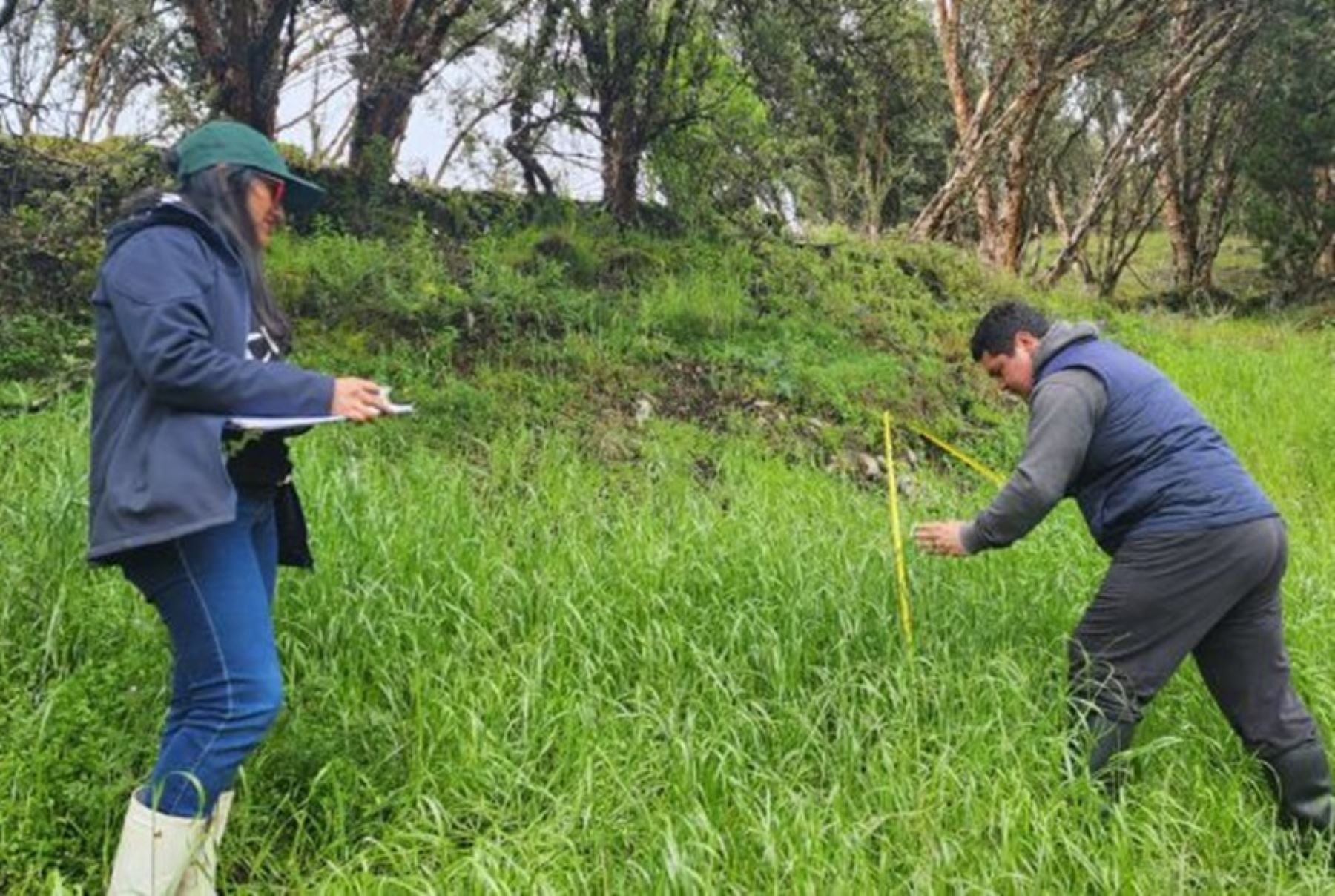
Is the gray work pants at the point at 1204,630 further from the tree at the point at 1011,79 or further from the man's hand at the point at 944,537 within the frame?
the tree at the point at 1011,79

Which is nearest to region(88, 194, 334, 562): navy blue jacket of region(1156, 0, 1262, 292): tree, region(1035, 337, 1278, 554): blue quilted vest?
region(1035, 337, 1278, 554): blue quilted vest

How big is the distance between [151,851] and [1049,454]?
2.70 meters

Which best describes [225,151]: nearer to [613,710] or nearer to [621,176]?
[613,710]

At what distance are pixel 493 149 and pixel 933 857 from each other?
8.84 meters

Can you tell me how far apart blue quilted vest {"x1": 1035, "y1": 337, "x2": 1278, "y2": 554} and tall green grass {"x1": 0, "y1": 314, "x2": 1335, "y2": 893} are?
2.27 ft

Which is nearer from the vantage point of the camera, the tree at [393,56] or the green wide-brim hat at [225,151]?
the green wide-brim hat at [225,151]

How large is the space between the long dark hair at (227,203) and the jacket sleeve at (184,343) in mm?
100

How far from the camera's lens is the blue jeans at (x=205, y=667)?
2.46 m

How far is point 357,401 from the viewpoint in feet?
8.36

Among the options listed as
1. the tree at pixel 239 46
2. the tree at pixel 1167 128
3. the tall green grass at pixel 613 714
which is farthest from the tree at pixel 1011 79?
the tall green grass at pixel 613 714

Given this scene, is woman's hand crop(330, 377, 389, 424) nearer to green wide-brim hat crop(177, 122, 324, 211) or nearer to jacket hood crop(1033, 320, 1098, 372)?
green wide-brim hat crop(177, 122, 324, 211)

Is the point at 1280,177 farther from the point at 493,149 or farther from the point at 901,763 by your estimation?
the point at 901,763

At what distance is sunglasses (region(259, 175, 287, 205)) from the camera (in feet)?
8.93

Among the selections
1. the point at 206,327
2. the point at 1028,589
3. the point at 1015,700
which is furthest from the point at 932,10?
the point at 206,327
